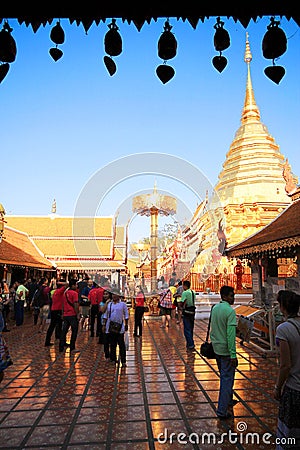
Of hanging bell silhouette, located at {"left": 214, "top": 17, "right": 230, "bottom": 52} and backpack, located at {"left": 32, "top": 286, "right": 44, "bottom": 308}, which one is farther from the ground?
hanging bell silhouette, located at {"left": 214, "top": 17, "right": 230, "bottom": 52}

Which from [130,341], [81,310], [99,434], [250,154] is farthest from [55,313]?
[250,154]

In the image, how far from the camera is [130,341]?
8414mm

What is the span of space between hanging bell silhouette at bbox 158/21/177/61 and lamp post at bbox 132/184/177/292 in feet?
34.7

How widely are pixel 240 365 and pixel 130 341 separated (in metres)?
3.17

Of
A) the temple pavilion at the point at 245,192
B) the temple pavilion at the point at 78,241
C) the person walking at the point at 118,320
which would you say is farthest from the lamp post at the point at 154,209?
the temple pavilion at the point at 78,241

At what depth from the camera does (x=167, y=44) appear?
2834mm

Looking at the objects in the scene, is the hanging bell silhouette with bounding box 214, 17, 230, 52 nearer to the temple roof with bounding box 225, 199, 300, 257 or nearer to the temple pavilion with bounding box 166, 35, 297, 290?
the temple roof with bounding box 225, 199, 300, 257

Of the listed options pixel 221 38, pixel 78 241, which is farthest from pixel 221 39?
pixel 78 241

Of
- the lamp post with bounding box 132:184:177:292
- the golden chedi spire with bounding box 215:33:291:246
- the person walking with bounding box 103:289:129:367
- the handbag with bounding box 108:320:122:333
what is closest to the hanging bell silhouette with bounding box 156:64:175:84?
the person walking with bounding box 103:289:129:367

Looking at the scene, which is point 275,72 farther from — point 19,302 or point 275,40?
point 19,302

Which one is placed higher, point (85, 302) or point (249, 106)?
point (249, 106)

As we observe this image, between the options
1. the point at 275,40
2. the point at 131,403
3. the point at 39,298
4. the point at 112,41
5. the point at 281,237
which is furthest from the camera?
the point at 39,298

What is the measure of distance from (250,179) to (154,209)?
13.3m

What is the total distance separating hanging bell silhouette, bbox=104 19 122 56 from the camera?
2.85m
